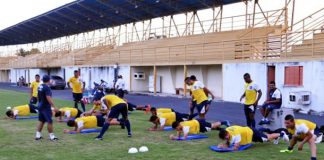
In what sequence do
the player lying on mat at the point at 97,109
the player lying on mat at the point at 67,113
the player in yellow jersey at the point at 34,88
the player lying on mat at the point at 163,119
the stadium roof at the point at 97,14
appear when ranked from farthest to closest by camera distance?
the stadium roof at the point at 97,14
the player in yellow jersey at the point at 34,88
the player lying on mat at the point at 97,109
the player lying on mat at the point at 67,113
the player lying on mat at the point at 163,119

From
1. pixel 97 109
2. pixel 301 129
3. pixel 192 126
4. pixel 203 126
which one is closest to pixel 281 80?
pixel 97 109

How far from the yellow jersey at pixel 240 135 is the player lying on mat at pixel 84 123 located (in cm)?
439

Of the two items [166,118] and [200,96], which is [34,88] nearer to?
[166,118]

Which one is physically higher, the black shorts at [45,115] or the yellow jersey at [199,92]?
the yellow jersey at [199,92]

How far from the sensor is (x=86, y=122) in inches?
456

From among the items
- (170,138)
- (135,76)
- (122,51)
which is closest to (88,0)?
(122,51)

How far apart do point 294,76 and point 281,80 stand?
0.79 metres

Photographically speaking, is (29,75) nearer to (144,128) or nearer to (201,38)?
(201,38)

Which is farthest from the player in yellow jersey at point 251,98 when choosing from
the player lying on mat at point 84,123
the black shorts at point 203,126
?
the player lying on mat at point 84,123

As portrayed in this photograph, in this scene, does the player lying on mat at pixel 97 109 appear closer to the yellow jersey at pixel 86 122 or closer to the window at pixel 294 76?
the yellow jersey at pixel 86 122

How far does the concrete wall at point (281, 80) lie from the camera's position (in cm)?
1716

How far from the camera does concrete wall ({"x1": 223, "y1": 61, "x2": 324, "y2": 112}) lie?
17156mm

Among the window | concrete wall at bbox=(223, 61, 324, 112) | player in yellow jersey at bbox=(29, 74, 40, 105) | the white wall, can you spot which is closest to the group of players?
player in yellow jersey at bbox=(29, 74, 40, 105)

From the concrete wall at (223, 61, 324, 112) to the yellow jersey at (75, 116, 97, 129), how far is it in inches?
393
